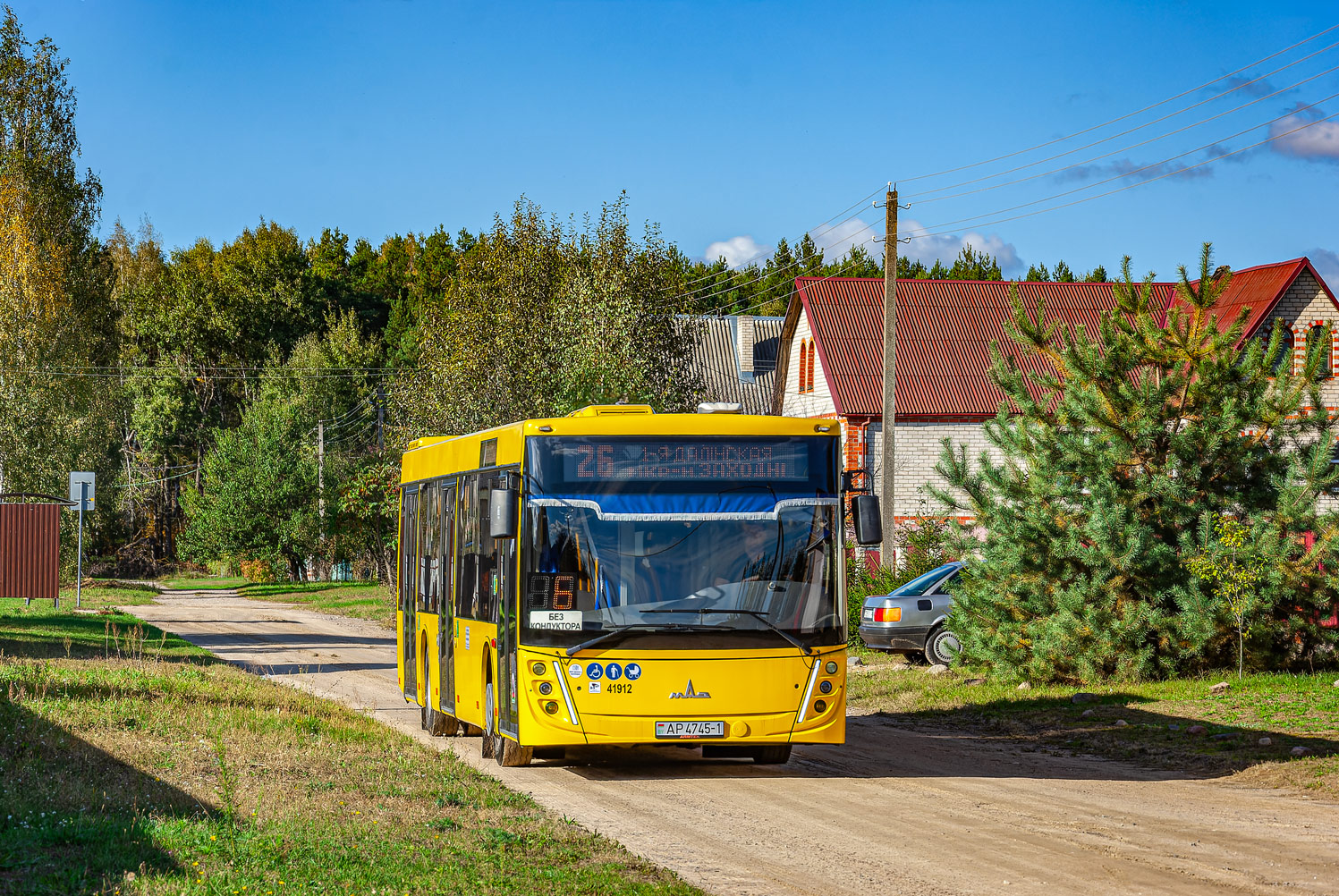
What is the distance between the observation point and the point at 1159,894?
7887 mm

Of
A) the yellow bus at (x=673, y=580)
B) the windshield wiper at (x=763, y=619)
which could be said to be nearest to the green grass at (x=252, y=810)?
the yellow bus at (x=673, y=580)

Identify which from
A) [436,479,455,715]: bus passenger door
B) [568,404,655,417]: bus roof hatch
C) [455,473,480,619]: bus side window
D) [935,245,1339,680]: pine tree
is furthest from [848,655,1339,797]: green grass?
[455,473,480,619]: bus side window

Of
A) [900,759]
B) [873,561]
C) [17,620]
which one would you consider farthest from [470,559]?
[17,620]

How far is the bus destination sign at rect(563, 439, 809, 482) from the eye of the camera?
1257 cm

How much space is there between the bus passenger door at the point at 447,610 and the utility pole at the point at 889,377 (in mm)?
12660

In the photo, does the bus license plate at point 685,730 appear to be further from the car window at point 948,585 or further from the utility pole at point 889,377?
the utility pole at point 889,377

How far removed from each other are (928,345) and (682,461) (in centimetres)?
3148

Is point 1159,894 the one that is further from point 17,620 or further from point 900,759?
point 17,620

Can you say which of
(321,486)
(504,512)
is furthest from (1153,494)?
(321,486)

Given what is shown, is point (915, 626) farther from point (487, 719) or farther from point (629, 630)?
point (629, 630)

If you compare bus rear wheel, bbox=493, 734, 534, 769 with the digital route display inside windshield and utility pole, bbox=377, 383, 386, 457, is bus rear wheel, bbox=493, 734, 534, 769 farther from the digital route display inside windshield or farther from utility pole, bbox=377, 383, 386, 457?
utility pole, bbox=377, 383, 386, 457

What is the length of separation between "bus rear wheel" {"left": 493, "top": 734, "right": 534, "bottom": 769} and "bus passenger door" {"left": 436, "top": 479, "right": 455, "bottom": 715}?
1741 millimetres

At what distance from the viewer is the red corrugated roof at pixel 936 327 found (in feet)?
135

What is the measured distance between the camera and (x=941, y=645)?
22.9 meters
